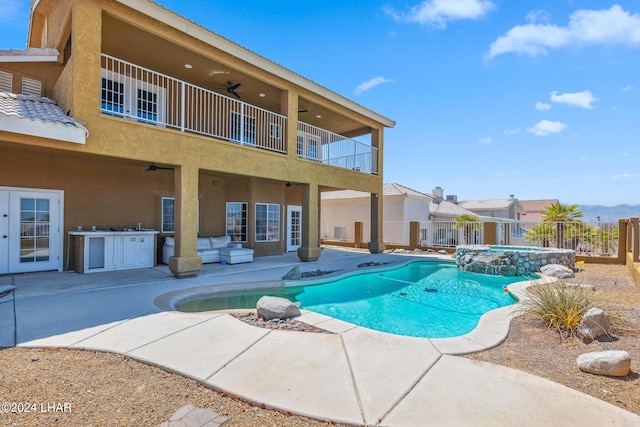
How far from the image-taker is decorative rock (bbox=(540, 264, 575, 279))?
10.1 meters

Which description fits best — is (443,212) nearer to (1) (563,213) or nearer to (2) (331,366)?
(1) (563,213)

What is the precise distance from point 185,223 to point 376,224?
10.3m

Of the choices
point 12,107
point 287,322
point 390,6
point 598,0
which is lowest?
point 287,322

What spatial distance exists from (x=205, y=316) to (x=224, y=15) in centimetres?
1191

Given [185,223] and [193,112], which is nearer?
[185,223]

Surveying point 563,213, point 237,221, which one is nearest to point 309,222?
point 237,221

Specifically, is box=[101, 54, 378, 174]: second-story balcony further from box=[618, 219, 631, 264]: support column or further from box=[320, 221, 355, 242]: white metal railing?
box=[618, 219, 631, 264]: support column

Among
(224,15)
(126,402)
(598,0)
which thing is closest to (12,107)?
(126,402)

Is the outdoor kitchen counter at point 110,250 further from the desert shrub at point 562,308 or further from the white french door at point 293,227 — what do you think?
the desert shrub at point 562,308

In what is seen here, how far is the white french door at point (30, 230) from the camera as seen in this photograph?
8930mm

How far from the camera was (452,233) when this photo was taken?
61.1ft

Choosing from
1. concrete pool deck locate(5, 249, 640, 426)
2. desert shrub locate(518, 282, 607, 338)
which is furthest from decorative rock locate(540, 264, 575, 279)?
concrete pool deck locate(5, 249, 640, 426)

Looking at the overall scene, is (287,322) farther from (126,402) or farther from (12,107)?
(12,107)

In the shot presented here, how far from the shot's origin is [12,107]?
6785 millimetres
